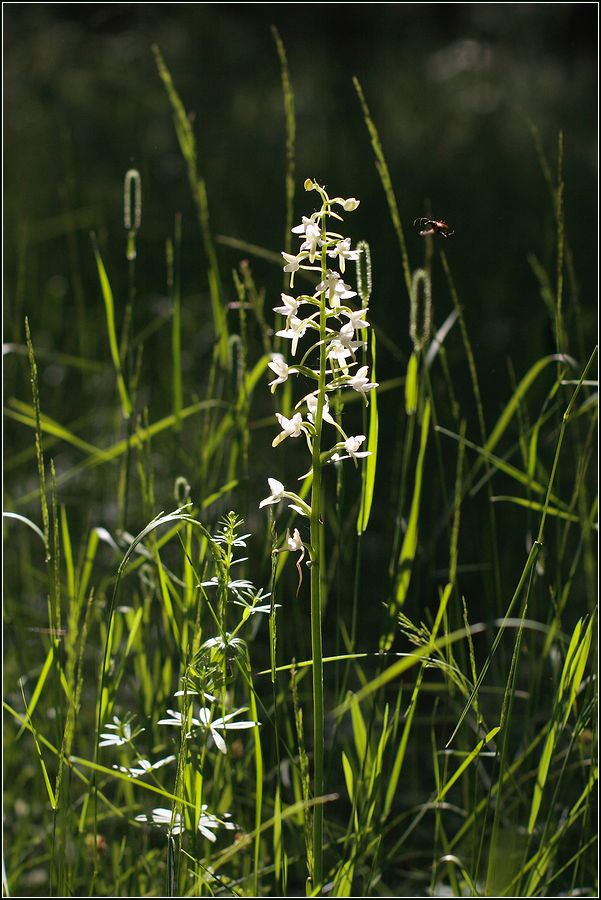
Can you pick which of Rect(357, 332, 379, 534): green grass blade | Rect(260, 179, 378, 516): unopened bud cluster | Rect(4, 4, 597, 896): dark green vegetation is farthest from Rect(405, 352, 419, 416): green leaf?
Rect(260, 179, 378, 516): unopened bud cluster

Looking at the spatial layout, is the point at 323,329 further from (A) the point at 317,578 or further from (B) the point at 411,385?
(B) the point at 411,385

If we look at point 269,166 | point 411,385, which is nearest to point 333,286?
point 411,385

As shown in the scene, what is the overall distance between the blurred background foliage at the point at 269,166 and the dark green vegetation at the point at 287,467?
0.06 feet

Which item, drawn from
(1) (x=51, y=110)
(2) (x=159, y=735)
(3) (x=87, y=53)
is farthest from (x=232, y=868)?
(3) (x=87, y=53)

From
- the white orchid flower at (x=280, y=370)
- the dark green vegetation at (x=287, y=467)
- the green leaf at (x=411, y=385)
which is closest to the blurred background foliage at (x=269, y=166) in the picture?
the dark green vegetation at (x=287, y=467)

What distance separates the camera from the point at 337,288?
0.66m

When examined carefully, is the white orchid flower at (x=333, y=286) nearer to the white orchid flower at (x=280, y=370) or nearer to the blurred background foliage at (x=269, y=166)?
the white orchid flower at (x=280, y=370)

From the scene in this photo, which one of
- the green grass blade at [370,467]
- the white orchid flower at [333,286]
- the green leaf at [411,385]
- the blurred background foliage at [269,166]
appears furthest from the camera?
the blurred background foliage at [269,166]

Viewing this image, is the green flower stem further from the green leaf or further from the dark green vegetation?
the green leaf

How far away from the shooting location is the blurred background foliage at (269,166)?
7.58ft

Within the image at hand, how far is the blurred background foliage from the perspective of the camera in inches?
91.0

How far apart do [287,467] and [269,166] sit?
272cm

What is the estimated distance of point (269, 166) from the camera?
13.7 ft

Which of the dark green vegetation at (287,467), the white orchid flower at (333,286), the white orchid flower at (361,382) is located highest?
the white orchid flower at (333,286)
